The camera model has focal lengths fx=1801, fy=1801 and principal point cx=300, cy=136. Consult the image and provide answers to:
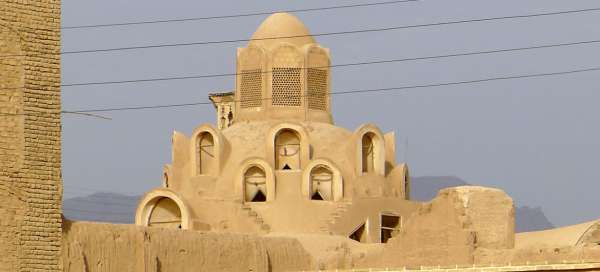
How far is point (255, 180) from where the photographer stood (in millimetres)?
46281

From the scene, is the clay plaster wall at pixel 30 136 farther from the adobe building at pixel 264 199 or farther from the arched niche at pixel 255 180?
the arched niche at pixel 255 180

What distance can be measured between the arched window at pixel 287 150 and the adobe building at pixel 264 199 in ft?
0.12

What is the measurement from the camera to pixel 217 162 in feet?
153

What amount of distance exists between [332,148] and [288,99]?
224 cm

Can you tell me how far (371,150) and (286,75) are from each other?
3135mm

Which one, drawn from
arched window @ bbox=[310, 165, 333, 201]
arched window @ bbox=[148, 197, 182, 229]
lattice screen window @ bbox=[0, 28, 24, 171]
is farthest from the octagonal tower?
lattice screen window @ bbox=[0, 28, 24, 171]

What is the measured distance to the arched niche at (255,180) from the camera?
150 ft

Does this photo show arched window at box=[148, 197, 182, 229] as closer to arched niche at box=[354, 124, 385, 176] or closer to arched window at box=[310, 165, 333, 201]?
arched window at box=[310, 165, 333, 201]

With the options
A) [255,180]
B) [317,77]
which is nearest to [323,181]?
[255,180]

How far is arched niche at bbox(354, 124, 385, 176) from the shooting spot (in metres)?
46.8

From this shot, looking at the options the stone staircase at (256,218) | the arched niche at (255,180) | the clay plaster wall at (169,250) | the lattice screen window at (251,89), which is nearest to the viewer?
the clay plaster wall at (169,250)

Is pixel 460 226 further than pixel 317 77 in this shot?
No

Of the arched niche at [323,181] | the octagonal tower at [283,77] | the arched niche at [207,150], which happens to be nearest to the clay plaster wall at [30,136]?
the arched niche at [323,181]

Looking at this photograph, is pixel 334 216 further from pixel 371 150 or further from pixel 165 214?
pixel 165 214
